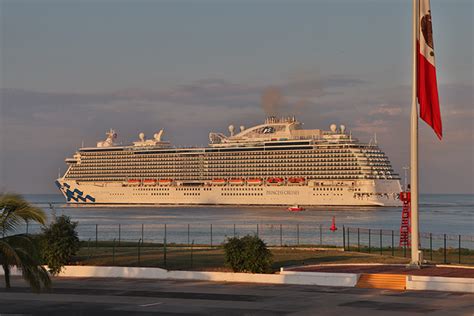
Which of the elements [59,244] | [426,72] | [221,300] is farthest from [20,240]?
[426,72]

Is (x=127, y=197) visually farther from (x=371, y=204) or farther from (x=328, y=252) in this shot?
(x=328, y=252)

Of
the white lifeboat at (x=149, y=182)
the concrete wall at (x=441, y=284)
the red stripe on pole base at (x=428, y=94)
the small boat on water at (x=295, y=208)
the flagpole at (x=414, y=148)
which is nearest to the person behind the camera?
the concrete wall at (x=441, y=284)

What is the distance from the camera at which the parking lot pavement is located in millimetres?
22000

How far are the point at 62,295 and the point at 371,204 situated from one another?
97.4 metres

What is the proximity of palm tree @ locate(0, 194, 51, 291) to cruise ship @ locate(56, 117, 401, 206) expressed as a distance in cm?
10275

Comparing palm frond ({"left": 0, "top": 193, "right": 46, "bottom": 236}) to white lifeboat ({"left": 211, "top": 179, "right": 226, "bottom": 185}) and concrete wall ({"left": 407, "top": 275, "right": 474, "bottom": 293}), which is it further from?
white lifeboat ({"left": 211, "top": 179, "right": 226, "bottom": 185})

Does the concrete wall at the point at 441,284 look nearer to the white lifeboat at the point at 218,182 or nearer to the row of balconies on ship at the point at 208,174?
the row of balconies on ship at the point at 208,174

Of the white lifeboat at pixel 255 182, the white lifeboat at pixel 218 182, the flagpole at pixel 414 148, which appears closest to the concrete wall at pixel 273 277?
the flagpole at pixel 414 148

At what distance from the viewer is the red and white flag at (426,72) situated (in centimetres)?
2902

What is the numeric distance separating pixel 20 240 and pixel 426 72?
16358mm

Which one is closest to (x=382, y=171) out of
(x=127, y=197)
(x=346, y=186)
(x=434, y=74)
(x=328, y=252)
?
(x=346, y=186)

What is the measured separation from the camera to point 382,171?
411 ft

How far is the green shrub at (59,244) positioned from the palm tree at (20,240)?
12930mm

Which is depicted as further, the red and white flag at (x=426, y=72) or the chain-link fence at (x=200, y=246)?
the chain-link fence at (x=200, y=246)
